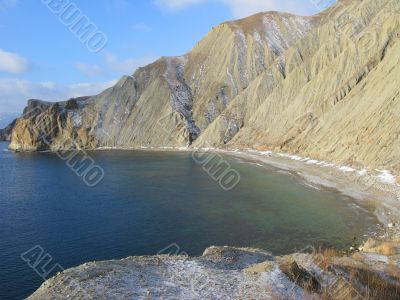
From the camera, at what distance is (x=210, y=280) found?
1512 cm

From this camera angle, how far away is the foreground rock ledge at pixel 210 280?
13.8 m

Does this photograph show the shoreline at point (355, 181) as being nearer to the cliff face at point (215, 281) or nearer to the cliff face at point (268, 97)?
the cliff face at point (268, 97)

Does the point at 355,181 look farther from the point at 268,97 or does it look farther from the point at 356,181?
the point at 268,97

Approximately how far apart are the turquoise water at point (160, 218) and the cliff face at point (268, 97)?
16187 mm

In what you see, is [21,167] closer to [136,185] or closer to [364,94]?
[136,185]

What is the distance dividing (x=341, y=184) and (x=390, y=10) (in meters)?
49.1

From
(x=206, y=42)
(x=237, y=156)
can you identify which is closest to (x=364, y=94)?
(x=237, y=156)

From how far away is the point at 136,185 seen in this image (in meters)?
63.0

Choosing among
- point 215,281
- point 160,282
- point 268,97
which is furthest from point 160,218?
point 268,97

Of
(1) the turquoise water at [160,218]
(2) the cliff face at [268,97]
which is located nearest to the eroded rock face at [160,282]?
(1) the turquoise water at [160,218]

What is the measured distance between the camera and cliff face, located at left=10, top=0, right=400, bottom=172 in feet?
221

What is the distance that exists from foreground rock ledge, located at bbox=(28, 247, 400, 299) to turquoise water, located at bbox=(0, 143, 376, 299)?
38.1 ft

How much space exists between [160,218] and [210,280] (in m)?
26.4

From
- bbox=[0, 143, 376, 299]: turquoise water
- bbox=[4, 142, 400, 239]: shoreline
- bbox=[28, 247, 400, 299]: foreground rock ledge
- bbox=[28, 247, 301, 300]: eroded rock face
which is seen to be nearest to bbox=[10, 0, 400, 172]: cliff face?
bbox=[4, 142, 400, 239]: shoreline
